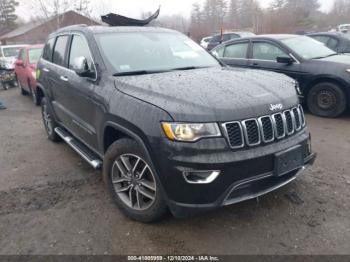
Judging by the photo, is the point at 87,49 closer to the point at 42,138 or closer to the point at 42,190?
the point at 42,190

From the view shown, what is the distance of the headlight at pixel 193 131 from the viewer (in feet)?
8.50

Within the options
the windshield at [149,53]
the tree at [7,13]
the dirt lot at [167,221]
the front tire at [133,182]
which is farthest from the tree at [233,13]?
the front tire at [133,182]

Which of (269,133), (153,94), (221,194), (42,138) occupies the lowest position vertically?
(42,138)

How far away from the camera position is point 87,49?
12.6ft

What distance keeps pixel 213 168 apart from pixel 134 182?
92 cm

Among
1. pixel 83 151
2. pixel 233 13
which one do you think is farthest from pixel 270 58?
pixel 233 13

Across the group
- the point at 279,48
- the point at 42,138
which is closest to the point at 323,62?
the point at 279,48

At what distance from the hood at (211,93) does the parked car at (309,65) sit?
135 inches

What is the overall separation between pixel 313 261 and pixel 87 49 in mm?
3133

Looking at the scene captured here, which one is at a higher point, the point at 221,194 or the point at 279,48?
the point at 279,48

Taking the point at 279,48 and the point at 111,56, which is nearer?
the point at 111,56

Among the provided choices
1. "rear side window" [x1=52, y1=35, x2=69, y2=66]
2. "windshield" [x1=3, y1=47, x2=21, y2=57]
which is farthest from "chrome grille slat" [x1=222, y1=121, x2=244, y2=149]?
"windshield" [x1=3, y1=47, x2=21, y2=57]

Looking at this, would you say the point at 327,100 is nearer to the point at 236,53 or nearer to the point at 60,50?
the point at 236,53

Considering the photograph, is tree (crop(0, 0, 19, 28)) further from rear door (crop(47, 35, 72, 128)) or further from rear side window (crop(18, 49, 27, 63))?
rear door (crop(47, 35, 72, 128))
